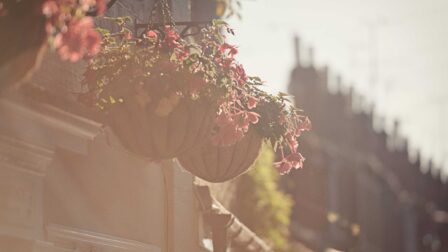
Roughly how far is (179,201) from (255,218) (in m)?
9.01

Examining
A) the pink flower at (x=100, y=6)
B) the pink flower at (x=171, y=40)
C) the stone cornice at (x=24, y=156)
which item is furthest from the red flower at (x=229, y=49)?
the pink flower at (x=100, y=6)

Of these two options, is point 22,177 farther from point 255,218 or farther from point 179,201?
point 255,218

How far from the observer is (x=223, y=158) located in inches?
363

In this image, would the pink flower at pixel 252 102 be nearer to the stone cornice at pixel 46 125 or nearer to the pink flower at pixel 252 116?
the pink flower at pixel 252 116

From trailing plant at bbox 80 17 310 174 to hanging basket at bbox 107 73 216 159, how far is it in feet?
0.12

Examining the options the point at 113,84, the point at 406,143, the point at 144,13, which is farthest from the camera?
the point at 406,143

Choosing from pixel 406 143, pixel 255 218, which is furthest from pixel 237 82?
pixel 406 143

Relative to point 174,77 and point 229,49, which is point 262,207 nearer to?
point 229,49

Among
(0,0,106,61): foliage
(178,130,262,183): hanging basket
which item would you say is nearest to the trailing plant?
(178,130,262,183): hanging basket

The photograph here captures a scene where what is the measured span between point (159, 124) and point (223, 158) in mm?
1459

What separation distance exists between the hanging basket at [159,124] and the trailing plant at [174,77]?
4 centimetres

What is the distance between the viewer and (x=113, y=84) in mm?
7812

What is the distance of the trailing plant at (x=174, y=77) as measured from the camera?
25.3 feet

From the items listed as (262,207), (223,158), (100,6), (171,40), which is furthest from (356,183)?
(100,6)
